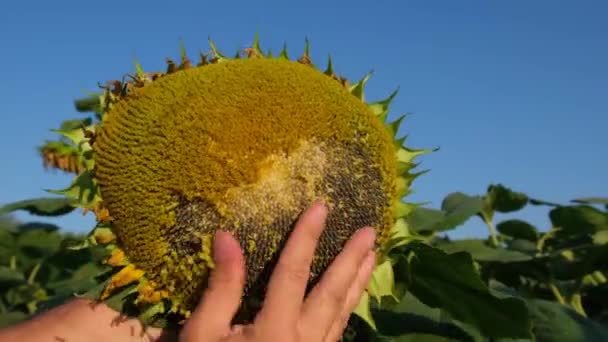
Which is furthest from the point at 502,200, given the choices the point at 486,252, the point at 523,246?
the point at 486,252

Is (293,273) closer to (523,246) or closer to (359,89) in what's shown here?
(359,89)

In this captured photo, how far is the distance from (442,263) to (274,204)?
0.46m

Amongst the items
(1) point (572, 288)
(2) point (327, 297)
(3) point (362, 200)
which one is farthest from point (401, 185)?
(1) point (572, 288)

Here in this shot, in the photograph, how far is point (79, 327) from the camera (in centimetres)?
226

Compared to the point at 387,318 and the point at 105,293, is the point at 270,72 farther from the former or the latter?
the point at 387,318

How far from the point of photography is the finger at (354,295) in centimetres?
194

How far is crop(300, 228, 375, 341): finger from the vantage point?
1.86 meters

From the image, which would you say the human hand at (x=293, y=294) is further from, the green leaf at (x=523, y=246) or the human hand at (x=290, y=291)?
the green leaf at (x=523, y=246)

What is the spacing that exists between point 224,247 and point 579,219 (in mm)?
2247

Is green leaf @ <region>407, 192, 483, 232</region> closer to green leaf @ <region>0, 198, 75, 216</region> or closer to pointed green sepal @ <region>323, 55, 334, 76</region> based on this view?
pointed green sepal @ <region>323, 55, 334, 76</region>

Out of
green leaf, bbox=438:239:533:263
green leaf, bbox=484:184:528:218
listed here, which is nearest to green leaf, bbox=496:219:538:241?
green leaf, bbox=484:184:528:218

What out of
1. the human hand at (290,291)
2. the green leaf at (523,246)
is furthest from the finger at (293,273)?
the green leaf at (523,246)

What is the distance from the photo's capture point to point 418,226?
2682mm

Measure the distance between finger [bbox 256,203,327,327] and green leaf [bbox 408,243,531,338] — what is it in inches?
12.3
